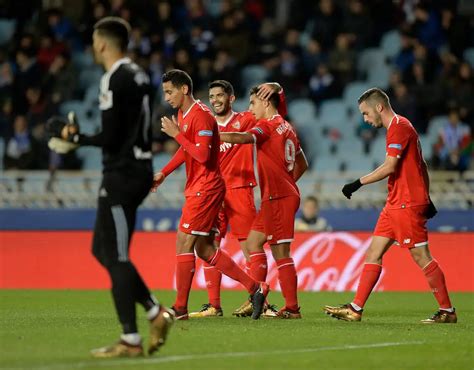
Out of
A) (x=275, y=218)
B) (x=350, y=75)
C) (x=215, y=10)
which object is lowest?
(x=275, y=218)

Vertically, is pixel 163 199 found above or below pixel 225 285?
above

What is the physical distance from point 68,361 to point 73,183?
39.1 feet

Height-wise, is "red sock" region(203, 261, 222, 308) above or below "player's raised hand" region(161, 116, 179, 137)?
below

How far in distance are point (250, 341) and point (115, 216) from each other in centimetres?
169

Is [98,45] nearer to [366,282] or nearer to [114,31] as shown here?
[114,31]

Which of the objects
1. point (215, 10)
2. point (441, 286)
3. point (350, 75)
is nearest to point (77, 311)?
point (441, 286)

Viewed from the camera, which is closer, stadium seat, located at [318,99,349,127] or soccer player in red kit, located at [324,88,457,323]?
soccer player in red kit, located at [324,88,457,323]

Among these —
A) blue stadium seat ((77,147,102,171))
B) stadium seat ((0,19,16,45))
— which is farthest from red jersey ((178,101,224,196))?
stadium seat ((0,19,16,45))

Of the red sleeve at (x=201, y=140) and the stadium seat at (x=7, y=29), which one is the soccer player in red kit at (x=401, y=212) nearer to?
the red sleeve at (x=201, y=140)

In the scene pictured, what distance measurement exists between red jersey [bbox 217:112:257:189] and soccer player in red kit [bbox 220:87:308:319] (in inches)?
23.7

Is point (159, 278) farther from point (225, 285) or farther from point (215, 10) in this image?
point (215, 10)

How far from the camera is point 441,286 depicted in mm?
10852

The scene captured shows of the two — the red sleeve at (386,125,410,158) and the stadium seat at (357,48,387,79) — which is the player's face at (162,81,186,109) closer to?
the red sleeve at (386,125,410,158)

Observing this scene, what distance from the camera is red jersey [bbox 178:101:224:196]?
10477 mm
